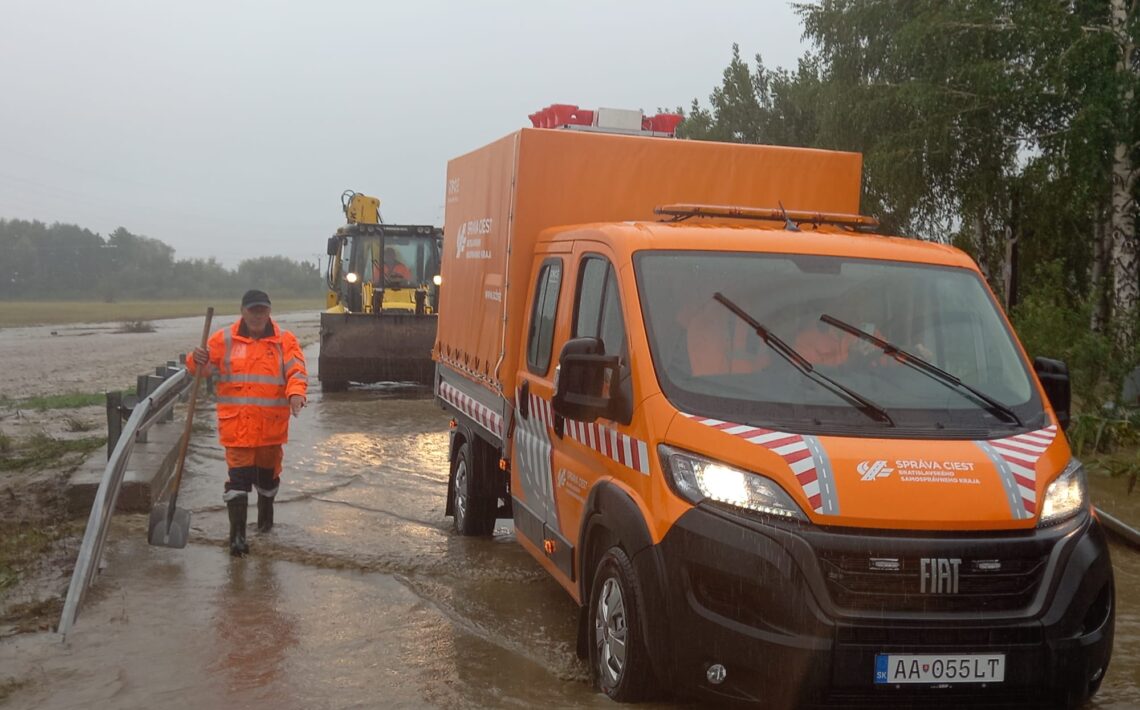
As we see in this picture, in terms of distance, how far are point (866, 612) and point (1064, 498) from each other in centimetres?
97

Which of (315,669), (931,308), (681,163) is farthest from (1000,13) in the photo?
(315,669)

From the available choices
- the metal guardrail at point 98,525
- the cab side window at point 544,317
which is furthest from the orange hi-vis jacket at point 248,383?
the cab side window at point 544,317

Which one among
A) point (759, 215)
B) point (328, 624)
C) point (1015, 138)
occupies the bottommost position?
point (328, 624)

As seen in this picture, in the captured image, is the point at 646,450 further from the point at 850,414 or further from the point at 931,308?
the point at 931,308

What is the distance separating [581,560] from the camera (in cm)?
551

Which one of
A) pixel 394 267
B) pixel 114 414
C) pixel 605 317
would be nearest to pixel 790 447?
pixel 605 317

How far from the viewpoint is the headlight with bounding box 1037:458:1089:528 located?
15.0 feet

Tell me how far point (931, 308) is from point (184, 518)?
5006 millimetres

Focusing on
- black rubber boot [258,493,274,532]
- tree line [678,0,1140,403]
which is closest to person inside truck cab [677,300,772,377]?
black rubber boot [258,493,274,532]

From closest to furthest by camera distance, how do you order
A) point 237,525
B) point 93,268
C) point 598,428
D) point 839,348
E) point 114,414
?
point 839,348
point 598,428
point 237,525
point 114,414
point 93,268

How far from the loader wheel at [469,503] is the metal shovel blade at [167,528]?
1.84 metres

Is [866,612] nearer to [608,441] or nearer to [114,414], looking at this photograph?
[608,441]

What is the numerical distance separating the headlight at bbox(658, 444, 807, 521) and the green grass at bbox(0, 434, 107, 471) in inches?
336

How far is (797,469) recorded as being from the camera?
4.43m
